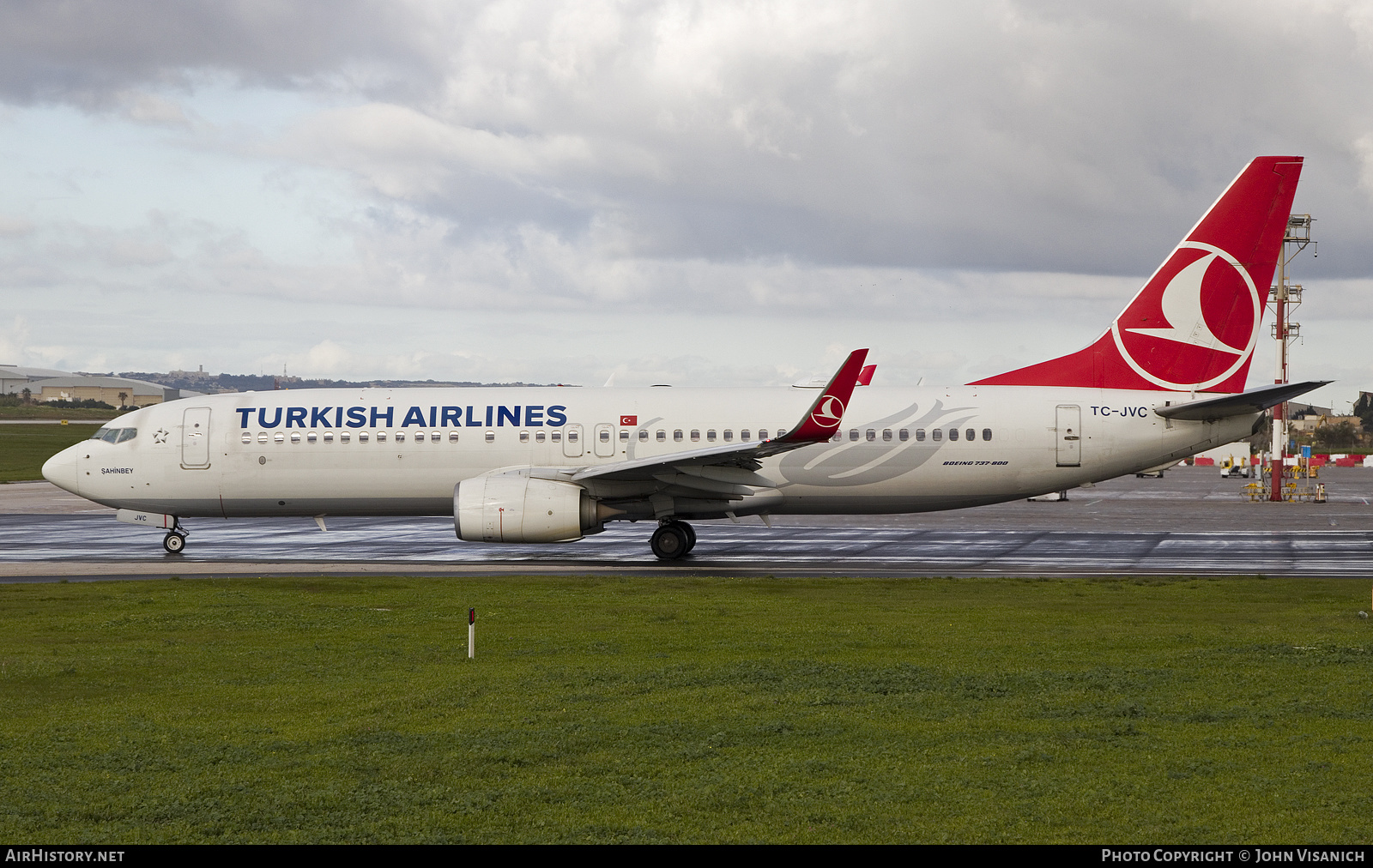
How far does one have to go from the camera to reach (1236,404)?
2681 centimetres

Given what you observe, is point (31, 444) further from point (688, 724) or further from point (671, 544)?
point (688, 724)

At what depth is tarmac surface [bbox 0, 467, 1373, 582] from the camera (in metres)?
26.7

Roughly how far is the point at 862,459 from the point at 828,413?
3422mm

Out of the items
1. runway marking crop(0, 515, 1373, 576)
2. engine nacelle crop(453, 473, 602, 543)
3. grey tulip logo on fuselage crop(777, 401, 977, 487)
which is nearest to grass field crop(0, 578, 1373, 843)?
engine nacelle crop(453, 473, 602, 543)

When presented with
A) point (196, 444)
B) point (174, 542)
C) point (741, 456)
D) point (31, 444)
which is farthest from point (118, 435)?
point (31, 444)

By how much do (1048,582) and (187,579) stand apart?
662 inches

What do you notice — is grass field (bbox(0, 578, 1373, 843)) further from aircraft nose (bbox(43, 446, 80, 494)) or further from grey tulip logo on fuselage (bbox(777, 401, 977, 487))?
aircraft nose (bbox(43, 446, 80, 494))

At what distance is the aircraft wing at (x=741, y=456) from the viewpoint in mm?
25281

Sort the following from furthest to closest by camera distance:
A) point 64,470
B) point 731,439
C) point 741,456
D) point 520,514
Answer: point 64,470 < point 731,439 < point 520,514 < point 741,456

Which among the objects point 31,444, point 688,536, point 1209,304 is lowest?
point 688,536

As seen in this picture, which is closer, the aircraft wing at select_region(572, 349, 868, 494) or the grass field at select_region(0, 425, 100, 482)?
the aircraft wing at select_region(572, 349, 868, 494)

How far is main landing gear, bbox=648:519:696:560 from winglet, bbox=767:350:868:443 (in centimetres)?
421

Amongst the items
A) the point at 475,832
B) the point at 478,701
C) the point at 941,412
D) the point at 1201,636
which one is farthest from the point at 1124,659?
the point at 941,412

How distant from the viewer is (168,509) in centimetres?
3048
